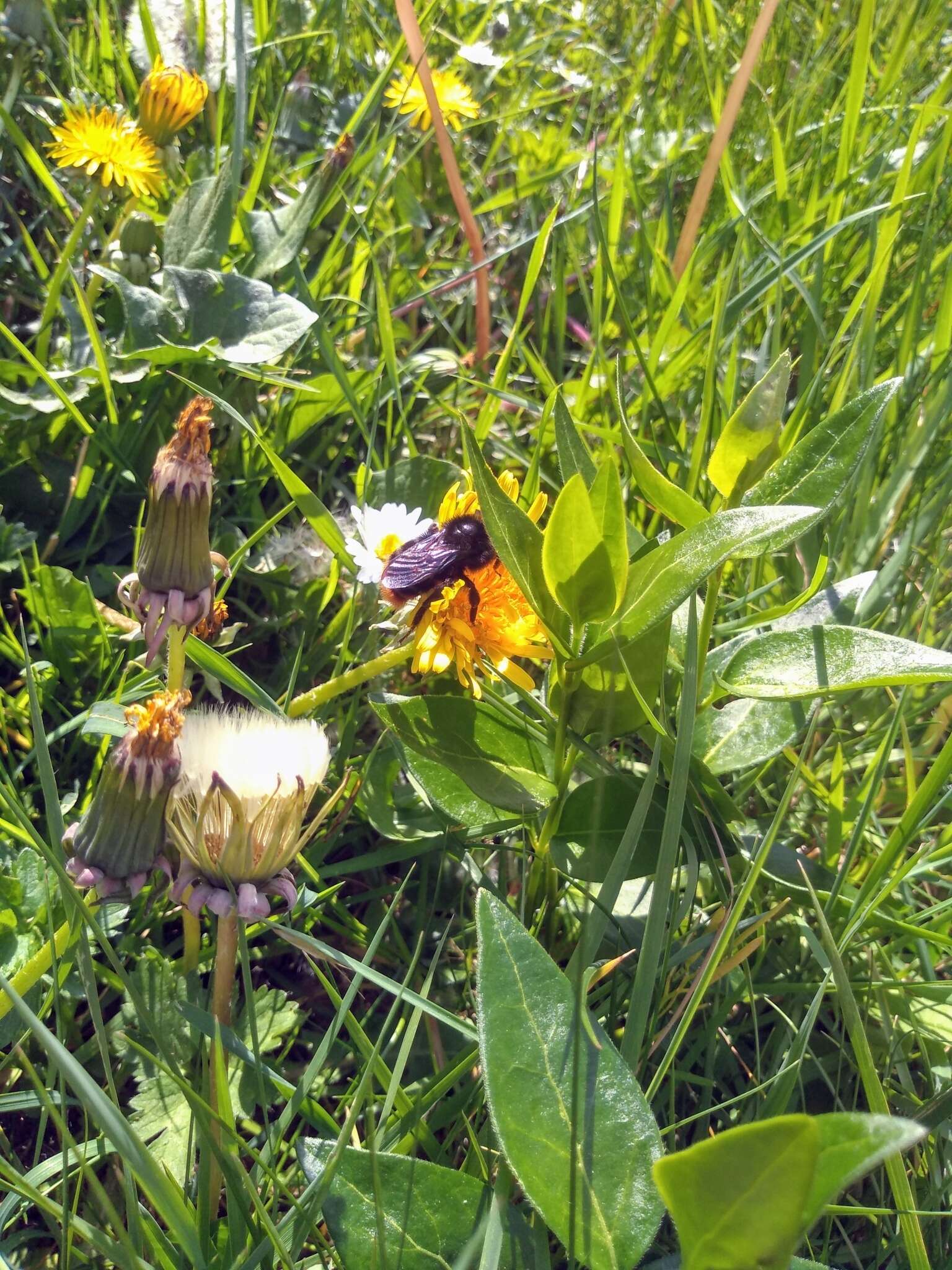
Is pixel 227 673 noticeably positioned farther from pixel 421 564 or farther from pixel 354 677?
pixel 421 564

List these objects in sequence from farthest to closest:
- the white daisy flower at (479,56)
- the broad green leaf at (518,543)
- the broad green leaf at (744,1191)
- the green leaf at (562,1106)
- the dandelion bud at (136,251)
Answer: the white daisy flower at (479,56) → the dandelion bud at (136,251) → the broad green leaf at (518,543) → the green leaf at (562,1106) → the broad green leaf at (744,1191)

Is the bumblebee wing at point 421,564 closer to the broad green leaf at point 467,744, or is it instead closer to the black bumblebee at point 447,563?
the black bumblebee at point 447,563

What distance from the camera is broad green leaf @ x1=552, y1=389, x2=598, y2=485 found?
1.12m

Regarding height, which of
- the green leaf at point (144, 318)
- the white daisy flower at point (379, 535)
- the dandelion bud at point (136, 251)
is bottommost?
the white daisy flower at point (379, 535)

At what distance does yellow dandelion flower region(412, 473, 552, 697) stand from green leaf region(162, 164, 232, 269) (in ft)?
2.53

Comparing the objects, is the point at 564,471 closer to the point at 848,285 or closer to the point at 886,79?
the point at 848,285

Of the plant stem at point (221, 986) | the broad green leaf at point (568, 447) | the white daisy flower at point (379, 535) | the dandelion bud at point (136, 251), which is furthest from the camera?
the dandelion bud at point (136, 251)

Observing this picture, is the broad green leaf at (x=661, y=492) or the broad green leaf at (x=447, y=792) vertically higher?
the broad green leaf at (x=661, y=492)

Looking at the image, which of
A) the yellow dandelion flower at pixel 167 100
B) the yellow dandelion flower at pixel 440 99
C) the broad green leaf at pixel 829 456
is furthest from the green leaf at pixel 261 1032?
the yellow dandelion flower at pixel 440 99

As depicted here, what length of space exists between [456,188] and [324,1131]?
1.51 metres

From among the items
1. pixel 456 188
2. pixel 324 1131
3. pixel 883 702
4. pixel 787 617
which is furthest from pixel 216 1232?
pixel 456 188

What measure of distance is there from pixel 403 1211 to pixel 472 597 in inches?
24.2

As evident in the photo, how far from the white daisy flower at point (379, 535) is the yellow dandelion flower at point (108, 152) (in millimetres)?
748

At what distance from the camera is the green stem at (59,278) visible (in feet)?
5.18
